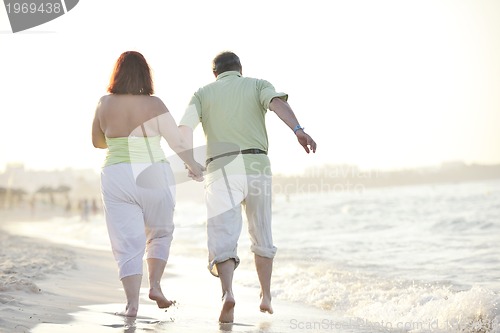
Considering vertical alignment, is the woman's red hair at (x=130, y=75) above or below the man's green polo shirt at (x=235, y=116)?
above

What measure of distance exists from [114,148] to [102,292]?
2.39 m

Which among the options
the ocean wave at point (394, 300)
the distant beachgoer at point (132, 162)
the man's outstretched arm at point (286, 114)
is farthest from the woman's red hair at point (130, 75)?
the ocean wave at point (394, 300)

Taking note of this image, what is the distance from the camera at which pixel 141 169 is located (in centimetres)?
431

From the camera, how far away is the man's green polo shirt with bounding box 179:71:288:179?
15.2 ft

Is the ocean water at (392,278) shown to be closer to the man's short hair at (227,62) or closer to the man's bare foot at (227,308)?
the man's bare foot at (227,308)

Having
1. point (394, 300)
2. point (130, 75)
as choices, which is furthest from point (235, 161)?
point (394, 300)

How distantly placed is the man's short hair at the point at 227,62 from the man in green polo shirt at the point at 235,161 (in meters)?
0.13

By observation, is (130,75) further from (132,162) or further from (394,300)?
(394,300)

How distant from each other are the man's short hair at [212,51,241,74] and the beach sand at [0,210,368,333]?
176cm

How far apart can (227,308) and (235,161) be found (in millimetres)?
980

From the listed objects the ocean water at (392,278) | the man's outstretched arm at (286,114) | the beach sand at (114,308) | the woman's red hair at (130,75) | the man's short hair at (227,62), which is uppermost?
the man's short hair at (227,62)

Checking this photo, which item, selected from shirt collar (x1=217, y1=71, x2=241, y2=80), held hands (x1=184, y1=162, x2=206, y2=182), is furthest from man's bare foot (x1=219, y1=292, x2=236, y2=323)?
shirt collar (x1=217, y1=71, x2=241, y2=80)

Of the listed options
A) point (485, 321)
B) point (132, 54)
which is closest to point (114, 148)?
point (132, 54)

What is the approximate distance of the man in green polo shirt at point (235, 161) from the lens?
181 inches
